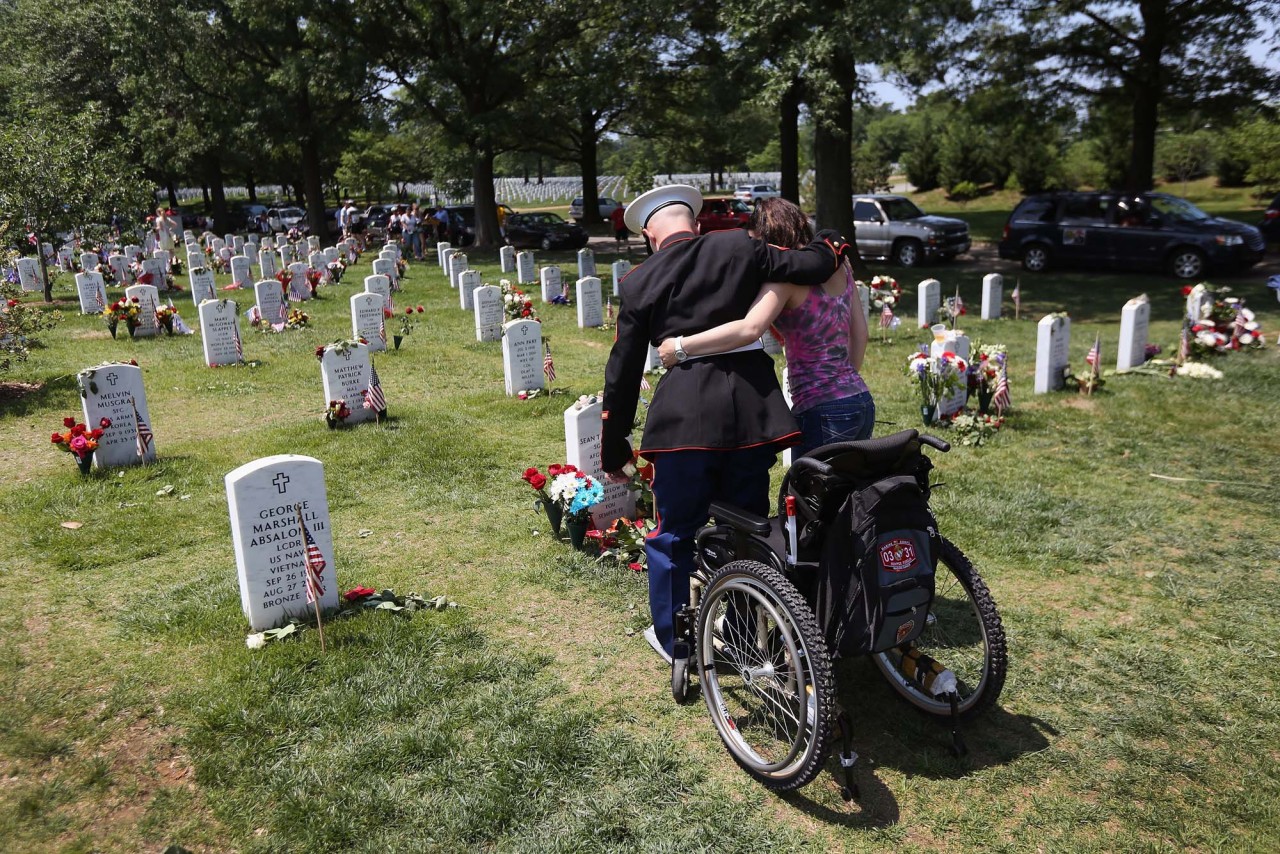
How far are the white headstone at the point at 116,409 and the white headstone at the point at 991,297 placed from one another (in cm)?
1164

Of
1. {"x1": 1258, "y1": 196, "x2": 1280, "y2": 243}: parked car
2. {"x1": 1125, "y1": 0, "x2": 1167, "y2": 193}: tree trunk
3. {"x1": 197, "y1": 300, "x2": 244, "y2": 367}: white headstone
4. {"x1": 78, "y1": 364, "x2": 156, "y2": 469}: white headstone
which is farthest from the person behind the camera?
{"x1": 1258, "y1": 196, "x2": 1280, "y2": 243}: parked car

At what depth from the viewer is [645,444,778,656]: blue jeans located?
142 inches

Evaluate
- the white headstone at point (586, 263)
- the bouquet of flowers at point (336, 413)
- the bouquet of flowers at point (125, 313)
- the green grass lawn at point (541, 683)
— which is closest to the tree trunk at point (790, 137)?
the white headstone at point (586, 263)

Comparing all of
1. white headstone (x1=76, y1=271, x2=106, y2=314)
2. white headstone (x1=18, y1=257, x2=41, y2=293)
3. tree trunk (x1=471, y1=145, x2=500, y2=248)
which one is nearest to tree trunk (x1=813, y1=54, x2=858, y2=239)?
tree trunk (x1=471, y1=145, x2=500, y2=248)

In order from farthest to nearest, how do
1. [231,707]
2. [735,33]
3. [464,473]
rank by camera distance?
[735,33] → [464,473] → [231,707]

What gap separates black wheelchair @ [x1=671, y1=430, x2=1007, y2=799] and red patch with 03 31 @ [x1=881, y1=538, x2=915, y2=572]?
180 millimetres

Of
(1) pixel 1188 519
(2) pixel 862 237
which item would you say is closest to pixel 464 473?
(1) pixel 1188 519

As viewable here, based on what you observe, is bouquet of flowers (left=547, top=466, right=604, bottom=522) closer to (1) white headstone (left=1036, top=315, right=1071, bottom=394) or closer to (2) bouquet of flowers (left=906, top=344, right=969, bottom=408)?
(2) bouquet of flowers (left=906, top=344, right=969, bottom=408)

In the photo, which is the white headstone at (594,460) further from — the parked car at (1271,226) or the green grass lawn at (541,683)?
the parked car at (1271,226)

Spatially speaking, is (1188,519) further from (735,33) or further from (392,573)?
(735,33)

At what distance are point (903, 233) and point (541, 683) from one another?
19535 millimetres

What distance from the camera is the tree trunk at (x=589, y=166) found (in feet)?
101

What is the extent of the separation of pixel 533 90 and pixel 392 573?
2152 centimetres

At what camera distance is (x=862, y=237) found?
22.2 metres
